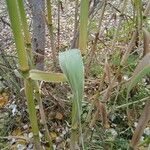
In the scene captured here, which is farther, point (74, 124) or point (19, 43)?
point (74, 124)

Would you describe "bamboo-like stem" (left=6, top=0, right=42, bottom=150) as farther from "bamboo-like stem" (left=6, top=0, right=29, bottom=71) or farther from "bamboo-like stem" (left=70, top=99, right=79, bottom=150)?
"bamboo-like stem" (left=70, top=99, right=79, bottom=150)

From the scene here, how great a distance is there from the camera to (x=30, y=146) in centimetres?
200

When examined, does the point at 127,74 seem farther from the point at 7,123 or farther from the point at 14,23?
the point at 14,23

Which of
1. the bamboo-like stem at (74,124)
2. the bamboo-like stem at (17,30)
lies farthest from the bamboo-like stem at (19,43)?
the bamboo-like stem at (74,124)

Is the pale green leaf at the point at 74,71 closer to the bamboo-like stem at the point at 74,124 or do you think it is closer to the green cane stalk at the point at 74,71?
the green cane stalk at the point at 74,71

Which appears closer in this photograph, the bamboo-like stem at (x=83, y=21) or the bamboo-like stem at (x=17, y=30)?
the bamboo-like stem at (x=17, y=30)

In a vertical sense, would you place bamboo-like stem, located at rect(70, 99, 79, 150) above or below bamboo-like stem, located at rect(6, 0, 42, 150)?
below

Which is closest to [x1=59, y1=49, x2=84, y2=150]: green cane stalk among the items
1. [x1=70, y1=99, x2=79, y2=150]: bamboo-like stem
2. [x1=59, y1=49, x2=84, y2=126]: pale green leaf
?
[x1=59, y1=49, x2=84, y2=126]: pale green leaf

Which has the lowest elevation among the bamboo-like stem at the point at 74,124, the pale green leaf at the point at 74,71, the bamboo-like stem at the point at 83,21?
the bamboo-like stem at the point at 74,124

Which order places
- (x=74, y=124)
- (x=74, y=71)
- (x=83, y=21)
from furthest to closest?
(x=74, y=124), (x=83, y=21), (x=74, y=71)

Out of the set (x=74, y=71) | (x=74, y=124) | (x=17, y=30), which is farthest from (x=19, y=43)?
(x=74, y=124)

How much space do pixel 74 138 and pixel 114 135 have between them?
825mm

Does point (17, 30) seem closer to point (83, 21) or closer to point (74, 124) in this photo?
point (83, 21)

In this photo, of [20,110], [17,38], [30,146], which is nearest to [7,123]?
[20,110]
